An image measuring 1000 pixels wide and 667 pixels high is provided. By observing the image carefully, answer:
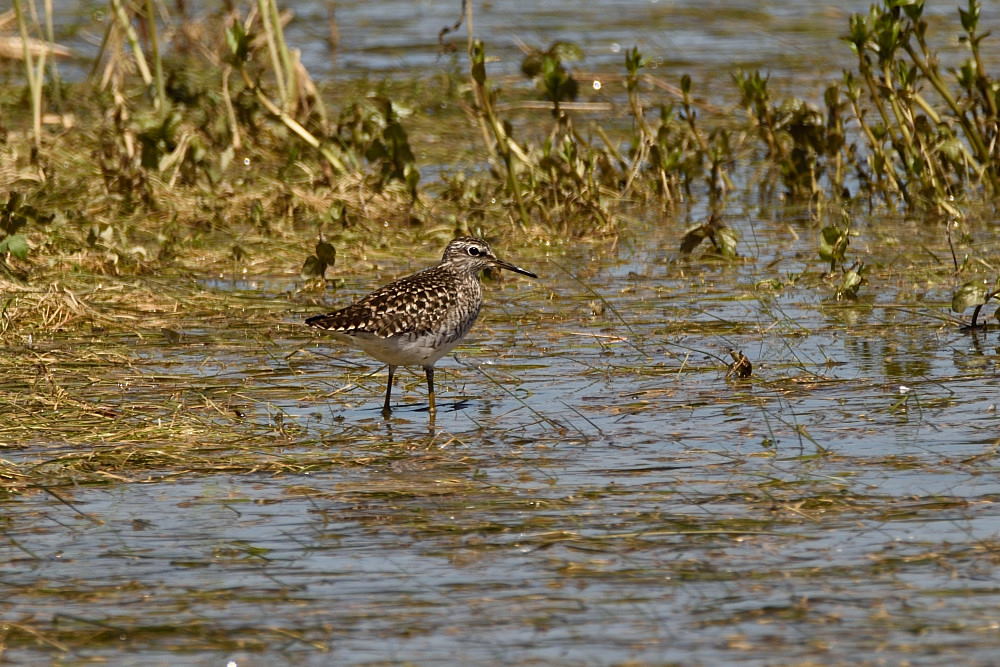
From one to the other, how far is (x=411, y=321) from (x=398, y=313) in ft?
0.30

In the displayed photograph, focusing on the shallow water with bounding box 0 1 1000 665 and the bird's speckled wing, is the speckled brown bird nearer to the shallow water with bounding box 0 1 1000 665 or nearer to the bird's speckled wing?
the bird's speckled wing

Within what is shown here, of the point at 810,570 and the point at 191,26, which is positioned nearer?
the point at 810,570

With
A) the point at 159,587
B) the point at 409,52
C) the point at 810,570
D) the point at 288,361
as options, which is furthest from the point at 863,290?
the point at 409,52

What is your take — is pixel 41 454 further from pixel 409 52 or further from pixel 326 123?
pixel 409 52

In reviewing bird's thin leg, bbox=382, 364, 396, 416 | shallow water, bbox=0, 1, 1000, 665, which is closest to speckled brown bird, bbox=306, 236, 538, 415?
bird's thin leg, bbox=382, 364, 396, 416

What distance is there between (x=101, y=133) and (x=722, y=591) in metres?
11.1

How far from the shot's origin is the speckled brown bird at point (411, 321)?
9289mm

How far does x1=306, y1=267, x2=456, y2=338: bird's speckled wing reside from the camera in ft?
30.5

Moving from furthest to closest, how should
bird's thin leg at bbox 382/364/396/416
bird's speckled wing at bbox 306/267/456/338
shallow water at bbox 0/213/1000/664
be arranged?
bird's thin leg at bbox 382/364/396/416 → bird's speckled wing at bbox 306/267/456/338 → shallow water at bbox 0/213/1000/664

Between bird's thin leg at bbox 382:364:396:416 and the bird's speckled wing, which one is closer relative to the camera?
the bird's speckled wing

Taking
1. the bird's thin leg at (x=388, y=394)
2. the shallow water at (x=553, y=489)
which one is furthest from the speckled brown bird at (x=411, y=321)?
the shallow water at (x=553, y=489)

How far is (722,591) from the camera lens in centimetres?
628

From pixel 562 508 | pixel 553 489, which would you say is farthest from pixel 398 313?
pixel 562 508

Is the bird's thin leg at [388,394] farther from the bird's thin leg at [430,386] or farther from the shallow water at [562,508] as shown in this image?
the bird's thin leg at [430,386]
